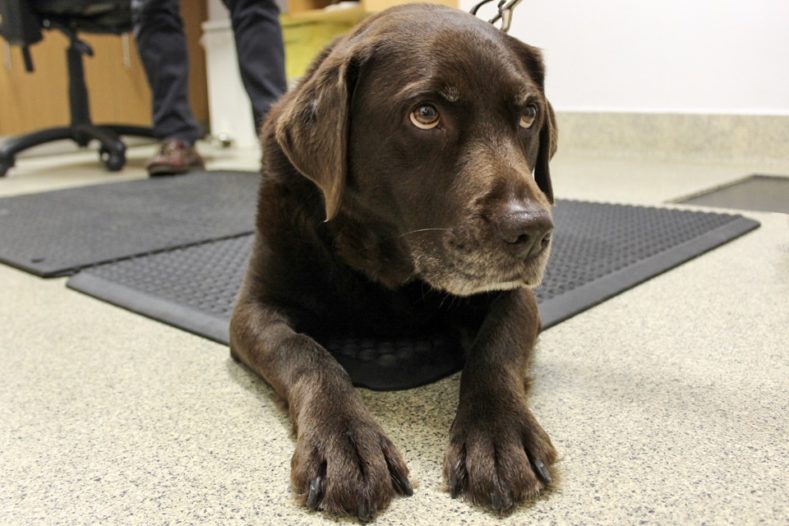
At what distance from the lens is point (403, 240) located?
108 centimetres

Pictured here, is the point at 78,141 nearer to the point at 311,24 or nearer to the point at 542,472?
the point at 311,24

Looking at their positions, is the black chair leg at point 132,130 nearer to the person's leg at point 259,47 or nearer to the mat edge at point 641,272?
the person's leg at point 259,47

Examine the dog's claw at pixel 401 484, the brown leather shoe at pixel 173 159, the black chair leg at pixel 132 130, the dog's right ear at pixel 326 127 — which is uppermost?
the dog's right ear at pixel 326 127

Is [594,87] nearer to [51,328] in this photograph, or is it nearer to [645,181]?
[645,181]

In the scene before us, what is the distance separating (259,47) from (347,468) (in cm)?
257

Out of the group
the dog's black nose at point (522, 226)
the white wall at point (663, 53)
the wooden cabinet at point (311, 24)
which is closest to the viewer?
the dog's black nose at point (522, 226)

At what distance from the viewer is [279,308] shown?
119 centimetres

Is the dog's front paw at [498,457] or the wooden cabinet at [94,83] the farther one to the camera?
the wooden cabinet at [94,83]

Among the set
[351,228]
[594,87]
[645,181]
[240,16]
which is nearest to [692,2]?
[594,87]

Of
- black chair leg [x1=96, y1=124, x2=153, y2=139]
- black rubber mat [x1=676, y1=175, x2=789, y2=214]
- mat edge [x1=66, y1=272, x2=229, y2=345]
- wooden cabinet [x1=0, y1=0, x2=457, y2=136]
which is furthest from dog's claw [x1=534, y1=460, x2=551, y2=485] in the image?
wooden cabinet [x1=0, y1=0, x2=457, y2=136]

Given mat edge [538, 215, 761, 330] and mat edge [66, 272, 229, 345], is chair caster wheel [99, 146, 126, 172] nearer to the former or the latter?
mat edge [66, 272, 229, 345]

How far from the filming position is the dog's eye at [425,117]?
1.00m

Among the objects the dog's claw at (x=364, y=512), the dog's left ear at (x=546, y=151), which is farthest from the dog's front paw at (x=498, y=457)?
the dog's left ear at (x=546, y=151)

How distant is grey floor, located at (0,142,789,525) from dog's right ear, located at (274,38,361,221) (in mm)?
340
